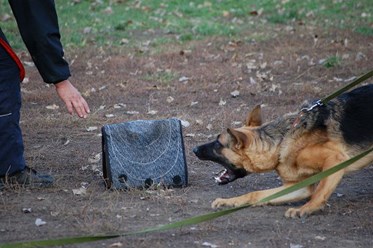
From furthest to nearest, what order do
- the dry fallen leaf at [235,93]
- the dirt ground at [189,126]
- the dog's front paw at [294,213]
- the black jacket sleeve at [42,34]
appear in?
the dry fallen leaf at [235,93] < the dog's front paw at [294,213] < the black jacket sleeve at [42,34] < the dirt ground at [189,126]

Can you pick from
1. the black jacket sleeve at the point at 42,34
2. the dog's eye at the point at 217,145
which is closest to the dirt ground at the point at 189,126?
the dog's eye at the point at 217,145

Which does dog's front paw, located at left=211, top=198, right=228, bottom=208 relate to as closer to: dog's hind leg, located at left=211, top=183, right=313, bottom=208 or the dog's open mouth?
dog's hind leg, located at left=211, top=183, right=313, bottom=208

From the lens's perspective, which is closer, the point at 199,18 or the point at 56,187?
the point at 56,187

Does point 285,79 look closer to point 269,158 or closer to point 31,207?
point 269,158

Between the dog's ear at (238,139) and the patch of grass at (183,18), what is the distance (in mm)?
7519

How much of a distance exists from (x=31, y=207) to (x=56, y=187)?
21.8 inches

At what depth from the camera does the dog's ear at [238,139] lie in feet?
18.4

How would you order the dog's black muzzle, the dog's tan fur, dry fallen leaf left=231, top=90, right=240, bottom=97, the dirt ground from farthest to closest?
1. dry fallen leaf left=231, top=90, right=240, bottom=97
2. the dog's black muzzle
3. the dog's tan fur
4. the dirt ground

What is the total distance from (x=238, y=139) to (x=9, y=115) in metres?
1.68

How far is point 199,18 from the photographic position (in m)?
15.2

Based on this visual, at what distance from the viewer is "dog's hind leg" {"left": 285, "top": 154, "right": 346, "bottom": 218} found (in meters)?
5.45

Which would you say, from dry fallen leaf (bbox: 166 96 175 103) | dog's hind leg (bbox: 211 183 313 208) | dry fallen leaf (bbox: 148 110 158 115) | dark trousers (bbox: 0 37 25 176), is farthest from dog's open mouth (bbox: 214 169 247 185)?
dry fallen leaf (bbox: 166 96 175 103)

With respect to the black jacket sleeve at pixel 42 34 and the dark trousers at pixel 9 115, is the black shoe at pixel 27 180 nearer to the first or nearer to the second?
the dark trousers at pixel 9 115

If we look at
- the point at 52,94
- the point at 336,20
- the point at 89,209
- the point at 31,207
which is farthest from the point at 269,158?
the point at 336,20
